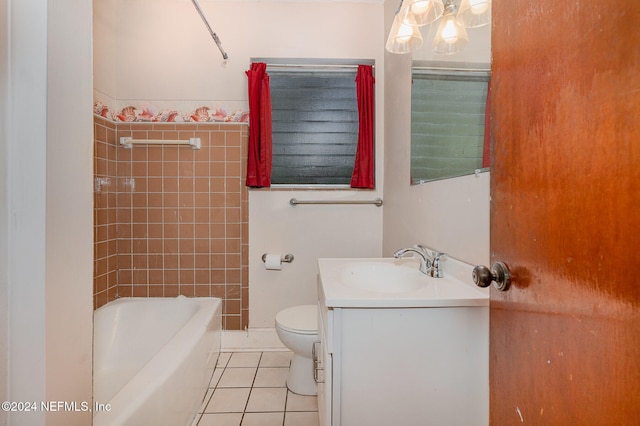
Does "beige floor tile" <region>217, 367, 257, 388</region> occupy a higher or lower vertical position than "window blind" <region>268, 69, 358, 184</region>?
lower

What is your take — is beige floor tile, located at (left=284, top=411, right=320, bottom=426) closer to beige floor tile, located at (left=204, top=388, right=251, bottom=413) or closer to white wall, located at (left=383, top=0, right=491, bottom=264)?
beige floor tile, located at (left=204, top=388, right=251, bottom=413)

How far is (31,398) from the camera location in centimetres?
48


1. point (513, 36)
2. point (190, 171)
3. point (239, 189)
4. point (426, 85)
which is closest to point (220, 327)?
point (239, 189)

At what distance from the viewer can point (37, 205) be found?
477 mm

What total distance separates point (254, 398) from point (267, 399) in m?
0.07

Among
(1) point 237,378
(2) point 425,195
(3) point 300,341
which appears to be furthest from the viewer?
(1) point 237,378

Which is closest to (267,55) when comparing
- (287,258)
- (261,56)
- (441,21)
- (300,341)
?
(261,56)

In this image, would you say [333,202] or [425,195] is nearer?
[425,195]

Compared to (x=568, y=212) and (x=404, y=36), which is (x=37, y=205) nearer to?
(x=568, y=212)

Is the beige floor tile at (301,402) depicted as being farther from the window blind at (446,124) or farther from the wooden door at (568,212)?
the window blind at (446,124)

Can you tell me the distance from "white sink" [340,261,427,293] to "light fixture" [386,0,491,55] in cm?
90

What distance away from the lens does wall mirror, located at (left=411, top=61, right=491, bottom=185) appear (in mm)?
988

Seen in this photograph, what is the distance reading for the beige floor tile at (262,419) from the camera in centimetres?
142

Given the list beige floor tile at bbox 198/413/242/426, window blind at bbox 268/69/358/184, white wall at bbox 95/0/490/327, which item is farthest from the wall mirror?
beige floor tile at bbox 198/413/242/426
